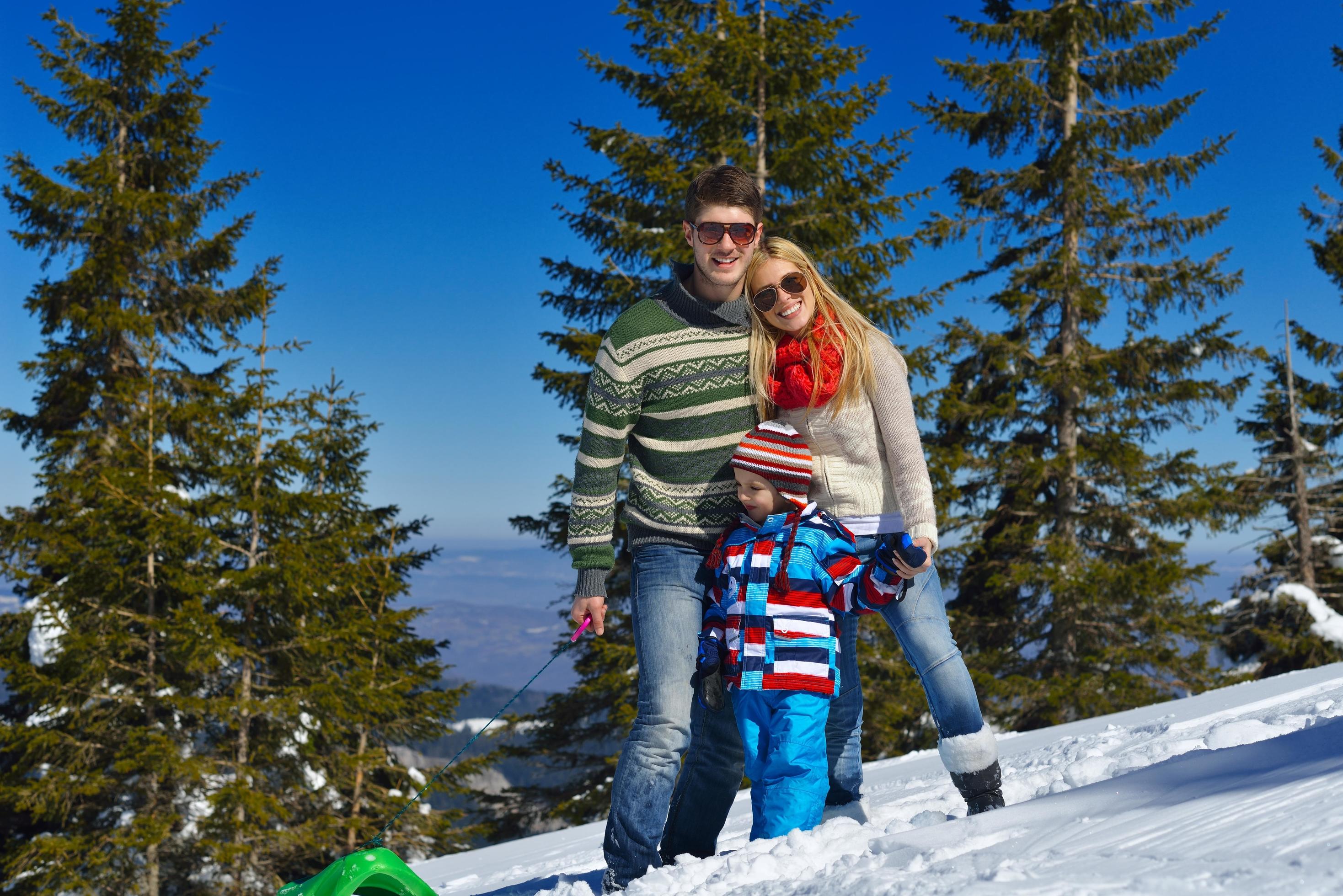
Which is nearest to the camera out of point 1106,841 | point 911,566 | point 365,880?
point 1106,841

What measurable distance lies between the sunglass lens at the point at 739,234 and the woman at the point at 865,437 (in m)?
0.09

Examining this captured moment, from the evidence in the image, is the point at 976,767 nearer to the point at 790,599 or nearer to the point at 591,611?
the point at 790,599

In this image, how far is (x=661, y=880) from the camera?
7.71 feet

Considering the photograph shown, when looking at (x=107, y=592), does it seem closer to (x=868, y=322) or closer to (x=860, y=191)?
(x=860, y=191)

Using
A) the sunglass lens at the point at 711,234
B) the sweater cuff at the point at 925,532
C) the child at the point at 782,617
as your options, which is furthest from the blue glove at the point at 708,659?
the sunglass lens at the point at 711,234

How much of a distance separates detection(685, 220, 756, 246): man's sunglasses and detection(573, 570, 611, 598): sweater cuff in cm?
102

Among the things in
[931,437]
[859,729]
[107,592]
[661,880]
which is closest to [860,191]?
[931,437]

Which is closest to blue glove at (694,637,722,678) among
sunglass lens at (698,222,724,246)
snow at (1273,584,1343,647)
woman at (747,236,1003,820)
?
woman at (747,236,1003,820)

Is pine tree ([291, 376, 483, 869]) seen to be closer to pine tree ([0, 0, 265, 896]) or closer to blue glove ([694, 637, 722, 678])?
pine tree ([0, 0, 265, 896])

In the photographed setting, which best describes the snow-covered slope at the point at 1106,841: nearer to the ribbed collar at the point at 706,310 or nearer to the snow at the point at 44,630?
the ribbed collar at the point at 706,310

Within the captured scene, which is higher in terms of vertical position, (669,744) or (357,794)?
A: (669,744)

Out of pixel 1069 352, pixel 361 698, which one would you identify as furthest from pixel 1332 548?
pixel 361 698

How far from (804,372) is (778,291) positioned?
256 mm

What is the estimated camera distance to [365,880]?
2.34 metres
